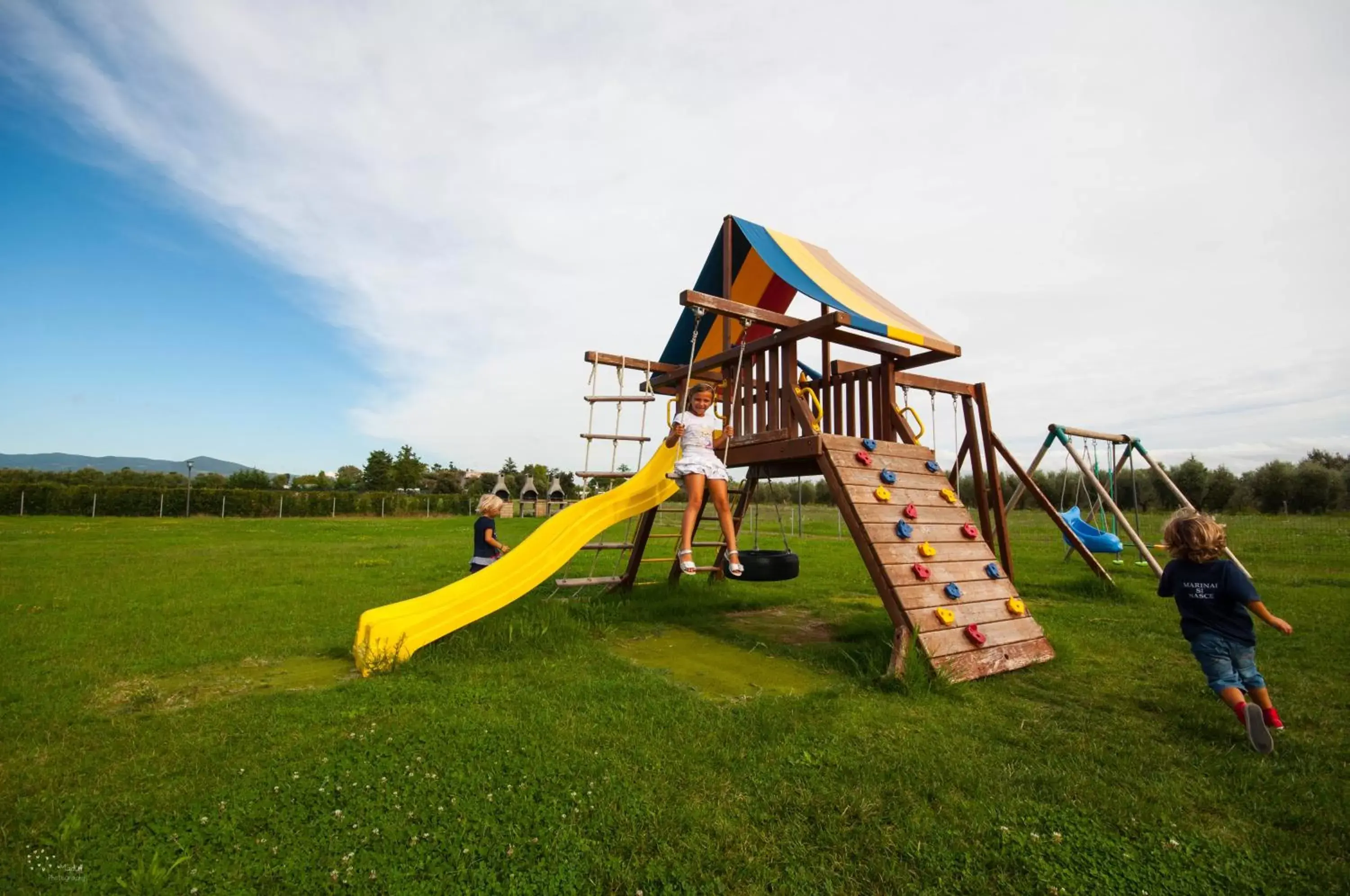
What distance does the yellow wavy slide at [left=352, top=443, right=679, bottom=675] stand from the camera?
5434 millimetres

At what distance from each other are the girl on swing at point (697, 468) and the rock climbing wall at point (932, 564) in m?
1.03

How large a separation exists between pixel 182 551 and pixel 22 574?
4.91m

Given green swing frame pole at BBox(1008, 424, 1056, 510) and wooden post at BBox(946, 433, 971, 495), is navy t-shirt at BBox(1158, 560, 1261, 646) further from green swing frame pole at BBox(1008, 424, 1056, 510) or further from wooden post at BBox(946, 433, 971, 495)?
green swing frame pole at BBox(1008, 424, 1056, 510)

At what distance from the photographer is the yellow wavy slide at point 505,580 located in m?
5.43

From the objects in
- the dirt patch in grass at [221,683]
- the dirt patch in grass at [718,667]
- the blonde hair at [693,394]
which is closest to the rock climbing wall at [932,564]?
the dirt patch in grass at [718,667]

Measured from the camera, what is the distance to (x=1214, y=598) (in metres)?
4.12

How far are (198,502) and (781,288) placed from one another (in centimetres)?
3857

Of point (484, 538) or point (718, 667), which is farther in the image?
point (484, 538)

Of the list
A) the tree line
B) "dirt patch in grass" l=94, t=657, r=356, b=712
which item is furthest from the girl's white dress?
the tree line

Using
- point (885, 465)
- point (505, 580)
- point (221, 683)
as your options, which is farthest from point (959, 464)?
point (221, 683)

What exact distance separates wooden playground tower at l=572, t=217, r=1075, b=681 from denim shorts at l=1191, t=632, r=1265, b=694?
1.51 meters

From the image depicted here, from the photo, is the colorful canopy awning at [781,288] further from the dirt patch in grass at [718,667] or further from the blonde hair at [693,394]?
the dirt patch in grass at [718,667]

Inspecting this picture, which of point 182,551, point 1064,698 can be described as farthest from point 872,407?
point 182,551

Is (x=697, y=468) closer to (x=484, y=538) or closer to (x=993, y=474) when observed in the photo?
(x=484, y=538)
